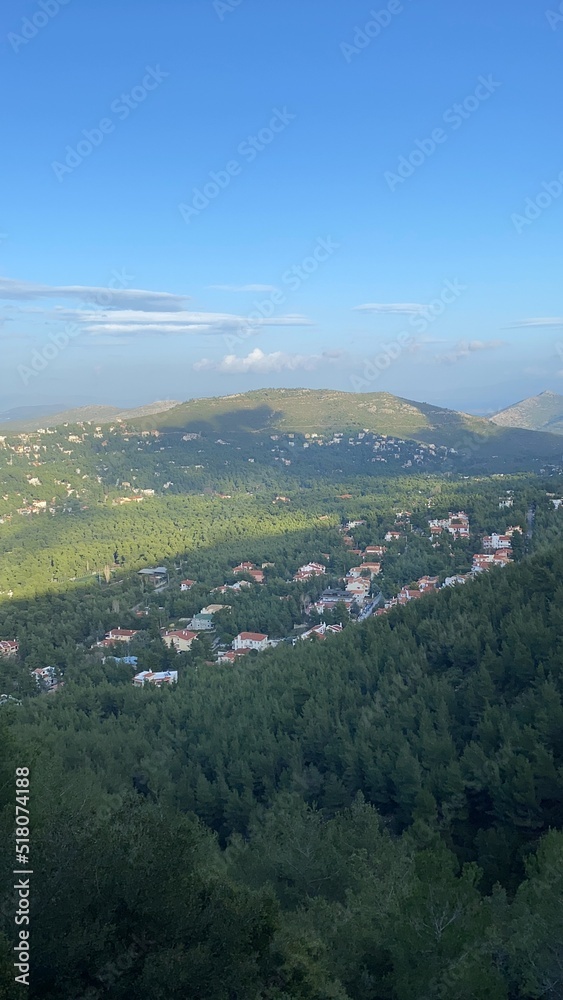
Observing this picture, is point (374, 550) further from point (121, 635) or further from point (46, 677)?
point (46, 677)

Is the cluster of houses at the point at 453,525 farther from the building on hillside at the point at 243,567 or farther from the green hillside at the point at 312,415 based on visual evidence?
the green hillside at the point at 312,415

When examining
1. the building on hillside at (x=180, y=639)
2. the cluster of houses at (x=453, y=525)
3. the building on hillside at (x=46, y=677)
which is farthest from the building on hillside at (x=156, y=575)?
the cluster of houses at (x=453, y=525)

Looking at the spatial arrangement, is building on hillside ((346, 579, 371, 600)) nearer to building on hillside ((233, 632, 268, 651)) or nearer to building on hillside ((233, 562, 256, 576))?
building on hillside ((233, 562, 256, 576))

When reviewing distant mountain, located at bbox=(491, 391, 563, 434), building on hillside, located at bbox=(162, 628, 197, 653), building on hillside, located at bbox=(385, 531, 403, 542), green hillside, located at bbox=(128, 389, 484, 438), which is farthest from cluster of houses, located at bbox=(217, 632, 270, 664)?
distant mountain, located at bbox=(491, 391, 563, 434)

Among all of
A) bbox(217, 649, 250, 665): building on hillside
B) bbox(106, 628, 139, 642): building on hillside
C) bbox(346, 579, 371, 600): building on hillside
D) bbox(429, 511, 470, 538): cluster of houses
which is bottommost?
bbox(217, 649, 250, 665): building on hillside

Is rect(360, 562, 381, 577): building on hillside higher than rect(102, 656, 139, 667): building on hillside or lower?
higher

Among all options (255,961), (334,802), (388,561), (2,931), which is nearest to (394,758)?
(334,802)

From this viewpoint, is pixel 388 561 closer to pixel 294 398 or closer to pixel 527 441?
pixel 527 441

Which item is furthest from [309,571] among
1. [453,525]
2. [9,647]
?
[9,647]
